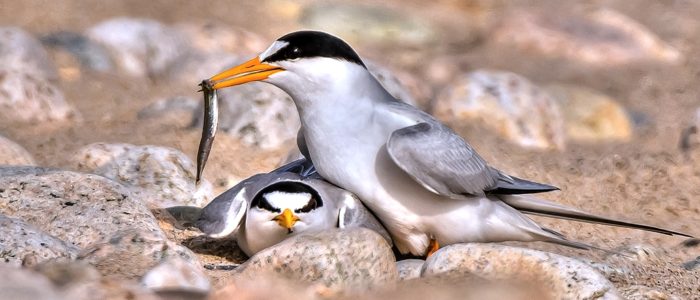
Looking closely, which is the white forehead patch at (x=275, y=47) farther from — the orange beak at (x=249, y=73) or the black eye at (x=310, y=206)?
the black eye at (x=310, y=206)

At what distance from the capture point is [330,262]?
4.20 m

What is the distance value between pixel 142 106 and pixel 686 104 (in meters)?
3.89

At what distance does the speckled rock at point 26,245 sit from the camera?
160 inches

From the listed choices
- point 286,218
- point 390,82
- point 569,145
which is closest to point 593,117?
point 569,145

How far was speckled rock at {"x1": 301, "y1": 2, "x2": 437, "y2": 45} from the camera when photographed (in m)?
10.3

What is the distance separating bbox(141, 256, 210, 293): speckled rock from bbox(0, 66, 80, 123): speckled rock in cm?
357

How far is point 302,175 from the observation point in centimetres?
522

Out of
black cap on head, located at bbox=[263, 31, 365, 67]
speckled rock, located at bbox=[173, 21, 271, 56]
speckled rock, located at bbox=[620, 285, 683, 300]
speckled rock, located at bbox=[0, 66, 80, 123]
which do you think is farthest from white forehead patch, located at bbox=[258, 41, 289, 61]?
speckled rock, located at bbox=[173, 21, 271, 56]

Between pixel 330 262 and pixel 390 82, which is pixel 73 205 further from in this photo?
pixel 390 82

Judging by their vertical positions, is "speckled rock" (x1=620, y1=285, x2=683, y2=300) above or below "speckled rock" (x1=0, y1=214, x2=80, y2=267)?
below

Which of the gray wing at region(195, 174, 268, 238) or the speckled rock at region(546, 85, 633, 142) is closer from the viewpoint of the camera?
the gray wing at region(195, 174, 268, 238)

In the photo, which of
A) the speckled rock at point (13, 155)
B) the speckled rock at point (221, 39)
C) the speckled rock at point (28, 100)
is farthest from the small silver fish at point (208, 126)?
the speckled rock at point (221, 39)

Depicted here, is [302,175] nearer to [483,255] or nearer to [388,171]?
[388,171]

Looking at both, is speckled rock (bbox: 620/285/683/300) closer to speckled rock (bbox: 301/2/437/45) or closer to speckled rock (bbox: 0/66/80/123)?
speckled rock (bbox: 0/66/80/123)
